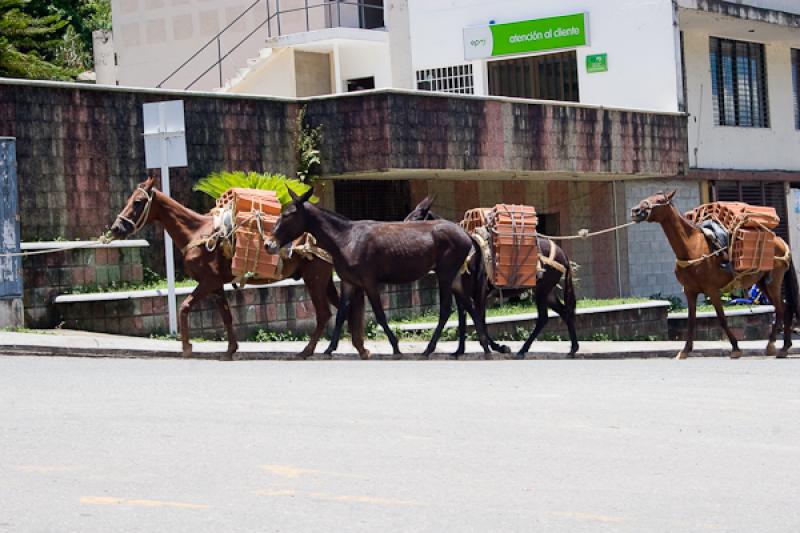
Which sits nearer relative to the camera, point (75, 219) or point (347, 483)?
point (347, 483)

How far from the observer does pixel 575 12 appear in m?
36.8

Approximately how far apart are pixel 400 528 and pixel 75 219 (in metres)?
17.5

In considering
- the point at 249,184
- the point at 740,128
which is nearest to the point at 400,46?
the point at 740,128

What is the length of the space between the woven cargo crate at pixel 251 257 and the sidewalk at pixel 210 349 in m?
1.20

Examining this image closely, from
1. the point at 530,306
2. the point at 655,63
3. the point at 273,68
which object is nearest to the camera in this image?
the point at 530,306

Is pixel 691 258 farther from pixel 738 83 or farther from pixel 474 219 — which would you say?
pixel 738 83

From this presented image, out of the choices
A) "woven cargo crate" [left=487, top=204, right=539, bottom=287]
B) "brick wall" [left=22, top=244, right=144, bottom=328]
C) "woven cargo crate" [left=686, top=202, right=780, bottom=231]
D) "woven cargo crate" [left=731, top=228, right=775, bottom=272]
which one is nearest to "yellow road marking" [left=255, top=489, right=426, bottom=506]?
"woven cargo crate" [left=487, top=204, right=539, bottom=287]

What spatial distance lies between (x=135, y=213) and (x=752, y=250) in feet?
26.6

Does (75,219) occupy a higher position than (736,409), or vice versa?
(75,219)

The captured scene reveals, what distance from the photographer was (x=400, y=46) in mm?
39594

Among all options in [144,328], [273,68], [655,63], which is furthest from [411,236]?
[273,68]

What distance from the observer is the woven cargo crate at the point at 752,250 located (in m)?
21.1

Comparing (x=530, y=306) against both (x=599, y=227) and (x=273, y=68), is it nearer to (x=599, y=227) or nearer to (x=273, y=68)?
(x=599, y=227)

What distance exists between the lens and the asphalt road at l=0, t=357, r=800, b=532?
891 cm
